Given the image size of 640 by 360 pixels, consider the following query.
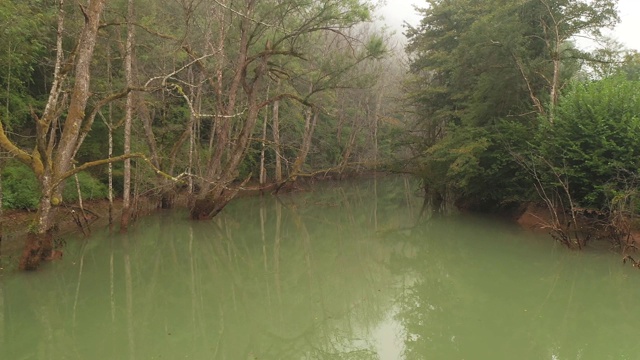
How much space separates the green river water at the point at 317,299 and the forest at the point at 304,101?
1.51 m

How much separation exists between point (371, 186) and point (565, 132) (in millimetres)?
22200

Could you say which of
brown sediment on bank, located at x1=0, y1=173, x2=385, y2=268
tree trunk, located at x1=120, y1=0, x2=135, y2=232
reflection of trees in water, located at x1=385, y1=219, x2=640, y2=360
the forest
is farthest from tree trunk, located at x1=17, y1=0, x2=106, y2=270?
reflection of trees in water, located at x1=385, y1=219, x2=640, y2=360

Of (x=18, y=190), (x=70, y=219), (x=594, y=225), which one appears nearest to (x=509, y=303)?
(x=594, y=225)

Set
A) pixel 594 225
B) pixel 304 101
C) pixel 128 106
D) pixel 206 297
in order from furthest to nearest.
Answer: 1. pixel 304 101
2. pixel 594 225
3. pixel 128 106
4. pixel 206 297

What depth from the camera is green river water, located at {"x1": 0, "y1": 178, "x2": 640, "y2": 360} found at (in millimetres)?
6160

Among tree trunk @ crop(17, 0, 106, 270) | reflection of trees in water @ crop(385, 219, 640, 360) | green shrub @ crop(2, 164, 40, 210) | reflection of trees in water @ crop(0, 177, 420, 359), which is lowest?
reflection of trees in water @ crop(0, 177, 420, 359)

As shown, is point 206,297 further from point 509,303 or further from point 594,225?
point 594,225

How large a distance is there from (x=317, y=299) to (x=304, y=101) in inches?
360

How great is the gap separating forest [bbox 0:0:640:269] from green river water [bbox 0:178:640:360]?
4.97 ft

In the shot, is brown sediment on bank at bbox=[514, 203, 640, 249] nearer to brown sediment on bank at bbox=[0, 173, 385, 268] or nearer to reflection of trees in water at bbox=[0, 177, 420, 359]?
reflection of trees in water at bbox=[0, 177, 420, 359]

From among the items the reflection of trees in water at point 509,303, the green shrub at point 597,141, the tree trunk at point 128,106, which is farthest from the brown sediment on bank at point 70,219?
the green shrub at point 597,141

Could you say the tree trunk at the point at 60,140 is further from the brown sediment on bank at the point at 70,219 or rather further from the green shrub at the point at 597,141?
the green shrub at the point at 597,141

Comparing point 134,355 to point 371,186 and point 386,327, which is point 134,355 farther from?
point 371,186

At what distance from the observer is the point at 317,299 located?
8414 mm
